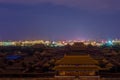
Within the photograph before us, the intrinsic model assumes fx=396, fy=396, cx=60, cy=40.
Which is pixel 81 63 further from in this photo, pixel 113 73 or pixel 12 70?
pixel 12 70

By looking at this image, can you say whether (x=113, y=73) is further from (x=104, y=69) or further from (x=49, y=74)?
(x=49, y=74)

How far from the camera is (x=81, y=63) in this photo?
21094mm

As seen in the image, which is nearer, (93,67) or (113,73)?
(93,67)

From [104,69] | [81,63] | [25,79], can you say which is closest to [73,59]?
[81,63]

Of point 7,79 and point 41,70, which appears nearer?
point 7,79

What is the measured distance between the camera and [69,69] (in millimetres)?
20828

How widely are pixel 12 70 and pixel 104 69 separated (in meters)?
6.25

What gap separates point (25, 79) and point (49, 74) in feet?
8.15

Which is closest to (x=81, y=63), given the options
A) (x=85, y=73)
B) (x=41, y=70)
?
(x=85, y=73)

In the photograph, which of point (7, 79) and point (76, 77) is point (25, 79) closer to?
point (7, 79)

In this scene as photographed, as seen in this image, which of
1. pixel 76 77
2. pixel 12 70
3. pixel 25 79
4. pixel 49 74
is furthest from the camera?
pixel 12 70

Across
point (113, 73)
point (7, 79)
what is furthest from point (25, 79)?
point (113, 73)

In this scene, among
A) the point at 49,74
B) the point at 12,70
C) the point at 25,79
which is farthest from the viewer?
the point at 12,70

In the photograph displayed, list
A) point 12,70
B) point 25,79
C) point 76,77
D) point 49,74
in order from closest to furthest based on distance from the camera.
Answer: point 76,77
point 25,79
point 49,74
point 12,70
